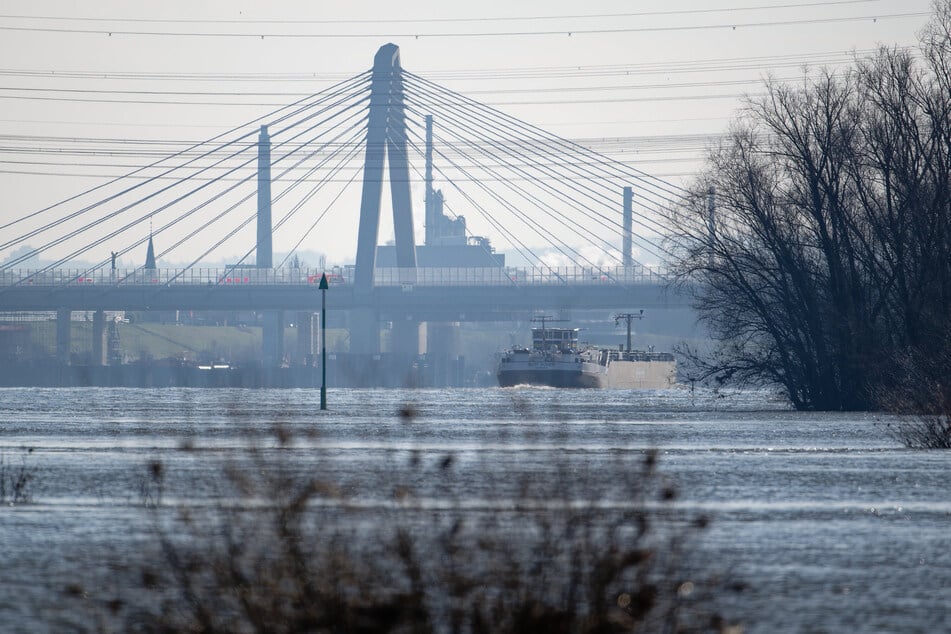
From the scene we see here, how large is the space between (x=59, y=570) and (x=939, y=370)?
2998 centimetres

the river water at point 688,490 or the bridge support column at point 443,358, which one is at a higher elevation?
the bridge support column at point 443,358

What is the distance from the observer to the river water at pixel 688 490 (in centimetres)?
1128

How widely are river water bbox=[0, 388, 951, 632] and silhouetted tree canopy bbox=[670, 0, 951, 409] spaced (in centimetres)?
938

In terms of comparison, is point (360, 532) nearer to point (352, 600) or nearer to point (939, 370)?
point (352, 600)

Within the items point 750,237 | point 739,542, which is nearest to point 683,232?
point 750,237

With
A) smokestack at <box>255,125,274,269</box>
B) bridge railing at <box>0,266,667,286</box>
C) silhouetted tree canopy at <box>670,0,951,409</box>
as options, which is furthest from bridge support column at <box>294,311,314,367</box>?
silhouetted tree canopy at <box>670,0,951,409</box>

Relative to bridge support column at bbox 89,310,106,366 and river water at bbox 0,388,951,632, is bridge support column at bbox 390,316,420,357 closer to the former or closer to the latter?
bridge support column at bbox 89,310,106,366

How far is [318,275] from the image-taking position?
112 m

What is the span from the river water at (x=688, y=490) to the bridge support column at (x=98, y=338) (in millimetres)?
86064

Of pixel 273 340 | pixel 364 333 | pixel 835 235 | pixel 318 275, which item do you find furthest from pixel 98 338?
pixel 835 235

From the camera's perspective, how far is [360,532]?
1414cm

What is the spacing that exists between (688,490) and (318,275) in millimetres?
92977

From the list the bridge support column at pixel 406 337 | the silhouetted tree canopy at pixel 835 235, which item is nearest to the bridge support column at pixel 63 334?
the bridge support column at pixel 406 337

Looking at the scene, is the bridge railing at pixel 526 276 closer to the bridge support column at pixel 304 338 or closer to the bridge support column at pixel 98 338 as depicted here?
the bridge support column at pixel 98 338
